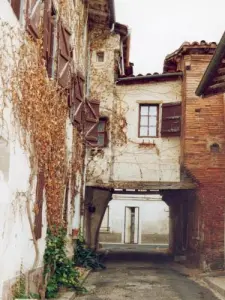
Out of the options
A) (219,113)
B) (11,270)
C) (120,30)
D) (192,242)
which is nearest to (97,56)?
(120,30)

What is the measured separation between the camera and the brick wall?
15.1 meters

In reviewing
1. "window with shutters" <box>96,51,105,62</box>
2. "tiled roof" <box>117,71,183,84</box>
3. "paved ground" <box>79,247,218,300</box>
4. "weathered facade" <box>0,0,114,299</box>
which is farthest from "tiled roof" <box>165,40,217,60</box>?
"paved ground" <box>79,247,218,300</box>

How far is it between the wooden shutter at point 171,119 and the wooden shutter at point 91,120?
2.63 meters

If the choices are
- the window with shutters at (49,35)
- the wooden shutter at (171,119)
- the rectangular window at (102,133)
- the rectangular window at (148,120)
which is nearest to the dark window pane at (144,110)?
the rectangular window at (148,120)

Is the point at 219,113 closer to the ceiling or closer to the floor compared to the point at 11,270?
closer to the ceiling

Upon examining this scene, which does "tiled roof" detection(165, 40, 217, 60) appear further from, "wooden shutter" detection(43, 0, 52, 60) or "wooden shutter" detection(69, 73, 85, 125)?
"wooden shutter" detection(43, 0, 52, 60)

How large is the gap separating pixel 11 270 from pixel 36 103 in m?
2.82

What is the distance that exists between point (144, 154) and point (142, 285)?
18.1ft

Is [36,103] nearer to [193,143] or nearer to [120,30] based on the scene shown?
[193,143]

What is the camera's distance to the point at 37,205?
8.37 m

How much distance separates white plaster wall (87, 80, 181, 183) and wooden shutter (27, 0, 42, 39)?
8.29 metres

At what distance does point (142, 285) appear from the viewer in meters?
11.7

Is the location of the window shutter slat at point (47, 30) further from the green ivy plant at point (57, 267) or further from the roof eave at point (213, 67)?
the green ivy plant at point (57, 267)

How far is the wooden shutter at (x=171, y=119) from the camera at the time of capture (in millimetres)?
16109
